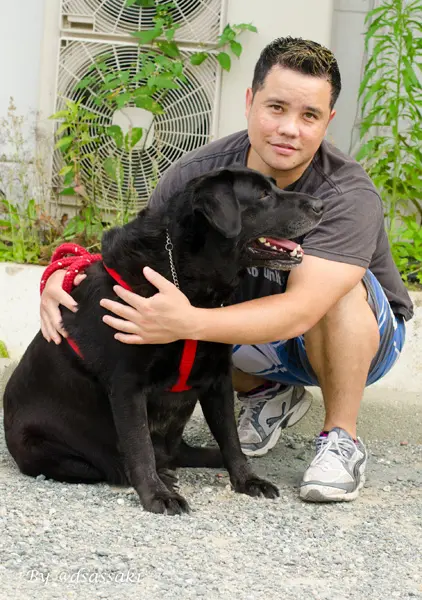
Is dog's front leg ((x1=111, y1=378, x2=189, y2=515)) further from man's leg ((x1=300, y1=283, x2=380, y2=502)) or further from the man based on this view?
man's leg ((x1=300, y1=283, x2=380, y2=502))

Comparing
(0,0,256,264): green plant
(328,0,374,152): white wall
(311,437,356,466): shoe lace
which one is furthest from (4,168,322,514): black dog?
(328,0,374,152): white wall

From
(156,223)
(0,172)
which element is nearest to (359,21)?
(0,172)

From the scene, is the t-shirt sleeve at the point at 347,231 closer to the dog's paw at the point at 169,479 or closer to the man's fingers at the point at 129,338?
the man's fingers at the point at 129,338

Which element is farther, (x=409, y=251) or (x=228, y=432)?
(x=409, y=251)

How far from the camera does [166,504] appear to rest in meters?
2.92

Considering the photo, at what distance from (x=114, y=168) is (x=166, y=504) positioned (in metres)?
2.63

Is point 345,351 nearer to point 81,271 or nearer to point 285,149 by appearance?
point 285,149

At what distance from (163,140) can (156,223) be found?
7.74ft

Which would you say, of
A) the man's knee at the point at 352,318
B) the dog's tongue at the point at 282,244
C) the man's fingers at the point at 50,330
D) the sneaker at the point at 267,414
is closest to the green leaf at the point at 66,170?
the sneaker at the point at 267,414

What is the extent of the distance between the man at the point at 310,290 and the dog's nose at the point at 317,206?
14 cm

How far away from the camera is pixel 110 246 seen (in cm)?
308

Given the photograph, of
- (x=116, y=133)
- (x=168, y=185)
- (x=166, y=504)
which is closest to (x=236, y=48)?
(x=116, y=133)

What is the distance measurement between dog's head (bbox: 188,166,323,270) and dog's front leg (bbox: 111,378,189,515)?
55 centimetres

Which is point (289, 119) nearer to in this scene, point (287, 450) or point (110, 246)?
point (110, 246)
